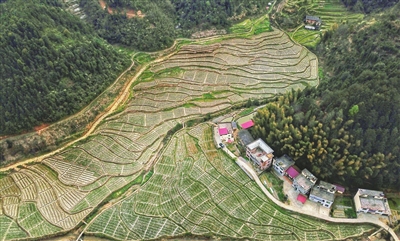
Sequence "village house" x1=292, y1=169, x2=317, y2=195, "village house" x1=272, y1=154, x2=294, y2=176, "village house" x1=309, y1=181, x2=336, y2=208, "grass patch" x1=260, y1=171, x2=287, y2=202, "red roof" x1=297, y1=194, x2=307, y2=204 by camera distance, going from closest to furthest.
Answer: "village house" x1=309, y1=181, x2=336, y2=208, "red roof" x1=297, y1=194, x2=307, y2=204, "village house" x1=292, y1=169, x2=317, y2=195, "grass patch" x1=260, y1=171, x2=287, y2=202, "village house" x1=272, y1=154, x2=294, y2=176

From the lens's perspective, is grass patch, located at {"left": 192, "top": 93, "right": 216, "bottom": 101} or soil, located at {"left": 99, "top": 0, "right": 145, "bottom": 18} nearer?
grass patch, located at {"left": 192, "top": 93, "right": 216, "bottom": 101}

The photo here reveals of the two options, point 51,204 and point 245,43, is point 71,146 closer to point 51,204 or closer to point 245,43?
point 51,204

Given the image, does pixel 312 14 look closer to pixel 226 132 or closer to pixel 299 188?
pixel 226 132

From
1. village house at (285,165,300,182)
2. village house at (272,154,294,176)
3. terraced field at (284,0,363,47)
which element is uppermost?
terraced field at (284,0,363,47)

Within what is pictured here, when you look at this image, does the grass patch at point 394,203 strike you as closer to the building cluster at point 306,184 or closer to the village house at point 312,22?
the building cluster at point 306,184

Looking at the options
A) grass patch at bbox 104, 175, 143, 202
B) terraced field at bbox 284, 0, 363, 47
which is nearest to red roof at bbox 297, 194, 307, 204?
grass patch at bbox 104, 175, 143, 202

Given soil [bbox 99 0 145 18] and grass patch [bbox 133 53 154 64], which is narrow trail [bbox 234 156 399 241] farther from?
soil [bbox 99 0 145 18]

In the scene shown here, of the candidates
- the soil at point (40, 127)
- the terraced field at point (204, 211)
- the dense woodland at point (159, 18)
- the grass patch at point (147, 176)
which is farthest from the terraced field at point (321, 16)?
the soil at point (40, 127)
